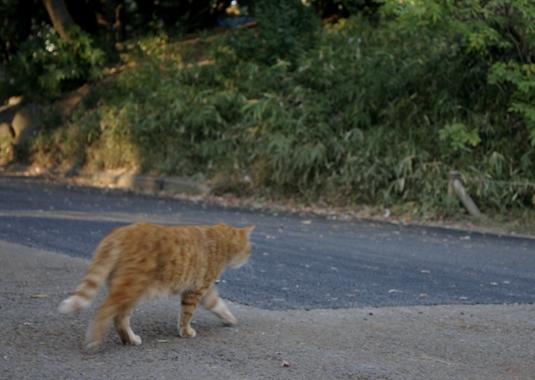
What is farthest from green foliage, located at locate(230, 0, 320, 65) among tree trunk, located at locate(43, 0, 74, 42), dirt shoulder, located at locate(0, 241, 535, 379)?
dirt shoulder, located at locate(0, 241, 535, 379)

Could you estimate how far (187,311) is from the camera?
18.7 feet

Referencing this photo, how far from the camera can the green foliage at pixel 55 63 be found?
24.9m

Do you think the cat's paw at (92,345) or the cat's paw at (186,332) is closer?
the cat's paw at (92,345)

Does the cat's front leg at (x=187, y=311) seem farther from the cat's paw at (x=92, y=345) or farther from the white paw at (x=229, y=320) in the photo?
the cat's paw at (x=92, y=345)

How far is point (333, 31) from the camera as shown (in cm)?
2228

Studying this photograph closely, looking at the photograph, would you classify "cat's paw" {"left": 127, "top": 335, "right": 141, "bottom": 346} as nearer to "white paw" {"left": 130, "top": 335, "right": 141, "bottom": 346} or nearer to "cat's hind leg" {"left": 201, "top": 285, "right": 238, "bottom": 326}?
"white paw" {"left": 130, "top": 335, "right": 141, "bottom": 346}

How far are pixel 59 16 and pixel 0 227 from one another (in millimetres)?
16246

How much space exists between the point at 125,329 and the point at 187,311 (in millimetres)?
503

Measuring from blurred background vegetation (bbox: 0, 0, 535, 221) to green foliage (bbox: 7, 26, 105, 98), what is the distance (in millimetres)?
56

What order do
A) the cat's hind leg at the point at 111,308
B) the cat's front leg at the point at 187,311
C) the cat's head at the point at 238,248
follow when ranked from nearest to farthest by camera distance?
1. the cat's hind leg at the point at 111,308
2. the cat's front leg at the point at 187,311
3. the cat's head at the point at 238,248

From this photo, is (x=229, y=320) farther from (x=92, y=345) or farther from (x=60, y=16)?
(x=60, y=16)

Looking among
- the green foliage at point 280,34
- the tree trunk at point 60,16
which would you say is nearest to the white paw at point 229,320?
the green foliage at point 280,34

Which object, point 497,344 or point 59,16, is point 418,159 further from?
point 59,16

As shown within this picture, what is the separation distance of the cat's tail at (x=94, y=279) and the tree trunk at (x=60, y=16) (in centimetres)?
2110
